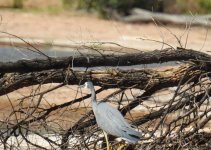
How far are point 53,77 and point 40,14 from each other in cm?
1483

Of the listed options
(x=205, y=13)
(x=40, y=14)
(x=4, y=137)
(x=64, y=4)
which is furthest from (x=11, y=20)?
(x=4, y=137)

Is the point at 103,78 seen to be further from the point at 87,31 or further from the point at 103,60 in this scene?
the point at 87,31

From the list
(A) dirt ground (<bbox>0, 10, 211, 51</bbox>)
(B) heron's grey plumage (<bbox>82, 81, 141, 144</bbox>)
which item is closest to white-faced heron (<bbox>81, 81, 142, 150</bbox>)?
(B) heron's grey plumage (<bbox>82, 81, 141, 144</bbox>)

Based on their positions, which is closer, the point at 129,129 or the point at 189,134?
the point at 129,129

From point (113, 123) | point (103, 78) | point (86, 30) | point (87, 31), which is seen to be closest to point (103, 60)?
point (103, 78)

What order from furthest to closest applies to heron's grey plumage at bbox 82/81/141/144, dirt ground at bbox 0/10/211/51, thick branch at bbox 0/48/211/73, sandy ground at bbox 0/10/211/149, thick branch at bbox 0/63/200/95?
dirt ground at bbox 0/10/211/51 → sandy ground at bbox 0/10/211/149 → thick branch at bbox 0/63/200/95 → thick branch at bbox 0/48/211/73 → heron's grey plumage at bbox 82/81/141/144

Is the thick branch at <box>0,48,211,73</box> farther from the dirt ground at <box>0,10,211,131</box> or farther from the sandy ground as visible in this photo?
the dirt ground at <box>0,10,211,131</box>

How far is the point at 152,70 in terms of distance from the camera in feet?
20.1

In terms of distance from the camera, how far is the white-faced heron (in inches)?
203

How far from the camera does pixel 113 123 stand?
17.2ft

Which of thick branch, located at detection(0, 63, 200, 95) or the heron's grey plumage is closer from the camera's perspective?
the heron's grey plumage

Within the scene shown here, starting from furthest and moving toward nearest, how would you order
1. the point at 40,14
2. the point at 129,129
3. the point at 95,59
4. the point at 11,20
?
the point at 40,14
the point at 11,20
the point at 95,59
the point at 129,129

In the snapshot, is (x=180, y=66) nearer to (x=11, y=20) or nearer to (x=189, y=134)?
(x=189, y=134)

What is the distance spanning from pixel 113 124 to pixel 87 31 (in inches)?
460
